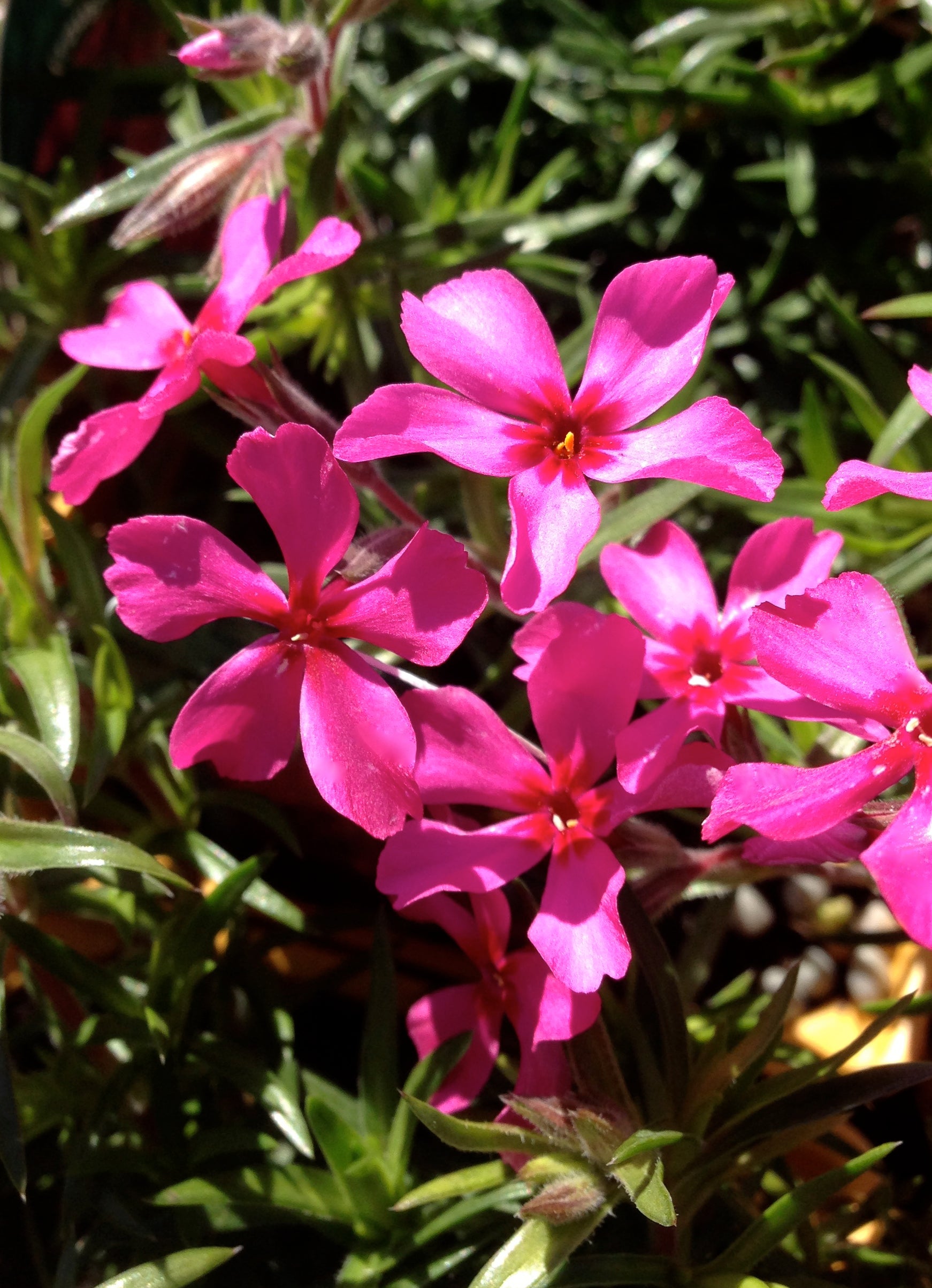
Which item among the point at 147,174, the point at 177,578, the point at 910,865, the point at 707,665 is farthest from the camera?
the point at 147,174

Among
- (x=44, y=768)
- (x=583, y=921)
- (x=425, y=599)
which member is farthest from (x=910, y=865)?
(x=44, y=768)

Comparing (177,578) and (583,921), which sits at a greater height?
(177,578)

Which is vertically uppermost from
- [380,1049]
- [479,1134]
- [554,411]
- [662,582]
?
[554,411]

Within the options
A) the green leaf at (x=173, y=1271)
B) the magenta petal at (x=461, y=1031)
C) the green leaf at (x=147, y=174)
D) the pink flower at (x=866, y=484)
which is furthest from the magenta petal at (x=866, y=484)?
the green leaf at (x=147, y=174)

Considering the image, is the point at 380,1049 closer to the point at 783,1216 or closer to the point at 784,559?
the point at 783,1216

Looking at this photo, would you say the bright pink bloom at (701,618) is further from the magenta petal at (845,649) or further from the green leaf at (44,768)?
→ the green leaf at (44,768)

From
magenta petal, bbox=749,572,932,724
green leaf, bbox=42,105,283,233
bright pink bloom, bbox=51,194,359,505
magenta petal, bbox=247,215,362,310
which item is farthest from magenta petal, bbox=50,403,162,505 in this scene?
magenta petal, bbox=749,572,932,724
